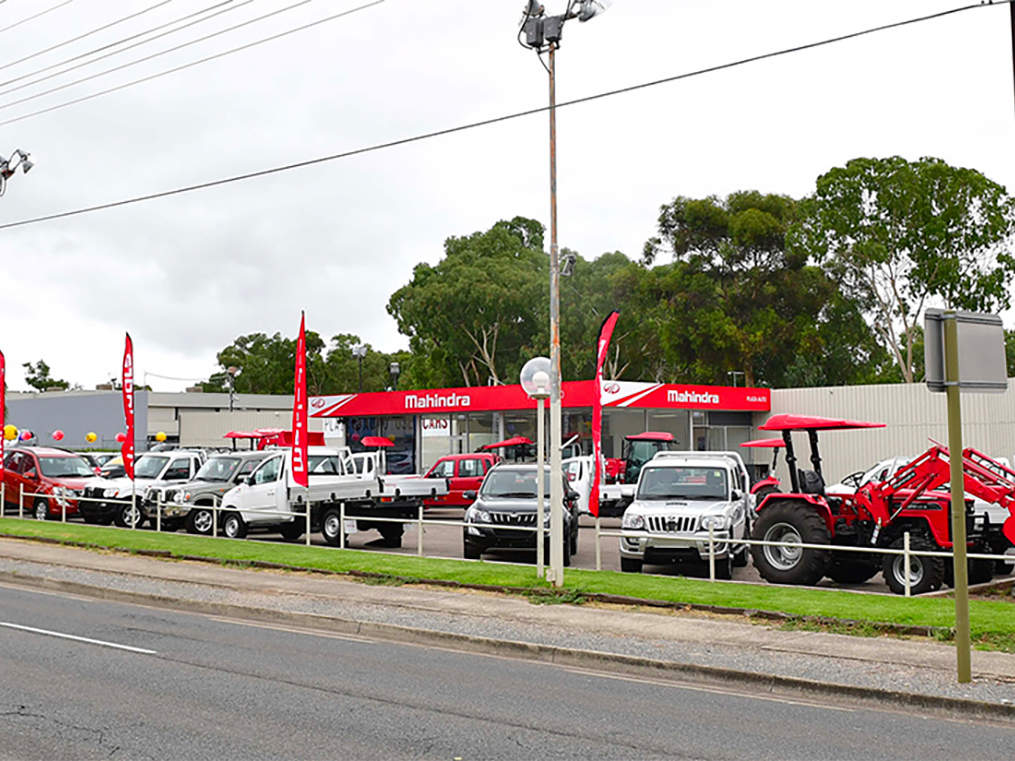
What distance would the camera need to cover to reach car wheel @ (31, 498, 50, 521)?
31.2 meters

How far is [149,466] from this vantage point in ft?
103

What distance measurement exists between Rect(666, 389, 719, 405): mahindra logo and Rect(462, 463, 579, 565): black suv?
62.4 feet

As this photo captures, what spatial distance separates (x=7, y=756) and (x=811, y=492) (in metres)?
13.4

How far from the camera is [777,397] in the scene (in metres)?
44.6

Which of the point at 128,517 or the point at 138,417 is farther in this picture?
→ the point at 138,417

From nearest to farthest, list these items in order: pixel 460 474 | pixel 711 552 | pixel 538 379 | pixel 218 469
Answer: pixel 538 379 → pixel 711 552 → pixel 218 469 → pixel 460 474

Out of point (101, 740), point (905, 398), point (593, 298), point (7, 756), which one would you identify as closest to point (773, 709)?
point (101, 740)

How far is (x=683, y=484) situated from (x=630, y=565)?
75.5 inches

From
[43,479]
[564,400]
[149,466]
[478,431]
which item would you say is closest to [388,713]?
[149,466]

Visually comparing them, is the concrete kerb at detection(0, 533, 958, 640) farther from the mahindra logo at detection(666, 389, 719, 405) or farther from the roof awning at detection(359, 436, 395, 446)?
the mahindra logo at detection(666, 389, 719, 405)

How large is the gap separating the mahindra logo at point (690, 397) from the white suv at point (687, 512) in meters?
19.4

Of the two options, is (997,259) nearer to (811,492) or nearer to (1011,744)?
(811,492)

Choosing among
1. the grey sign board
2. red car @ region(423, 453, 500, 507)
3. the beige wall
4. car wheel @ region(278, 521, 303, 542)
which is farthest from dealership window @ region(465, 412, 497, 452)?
the grey sign board

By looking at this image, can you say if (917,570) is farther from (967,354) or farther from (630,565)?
(967,354)
